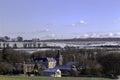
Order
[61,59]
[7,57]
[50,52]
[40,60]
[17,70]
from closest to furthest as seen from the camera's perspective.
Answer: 1. [17,70]
2. [7,57]
3. [40,60]
4. [61,59]
5. [50,52]

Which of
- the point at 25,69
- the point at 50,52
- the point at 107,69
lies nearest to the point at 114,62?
the point at 107,69

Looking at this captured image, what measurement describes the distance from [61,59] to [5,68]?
2602cm

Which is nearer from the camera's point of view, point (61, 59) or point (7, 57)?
point (7, 57)

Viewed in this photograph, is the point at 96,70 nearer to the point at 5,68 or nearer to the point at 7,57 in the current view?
the point at 5,68

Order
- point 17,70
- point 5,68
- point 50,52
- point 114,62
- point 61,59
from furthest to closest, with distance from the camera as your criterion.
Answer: point 50,52 < point 61,59 < point 114,62 < point 17,70 < point 5,68

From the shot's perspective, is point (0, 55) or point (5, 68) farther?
point (0, 55)

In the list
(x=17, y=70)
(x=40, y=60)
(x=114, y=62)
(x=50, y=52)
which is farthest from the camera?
(x=50, y=52)

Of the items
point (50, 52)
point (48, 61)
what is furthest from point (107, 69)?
point (50, 52)

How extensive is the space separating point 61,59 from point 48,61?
5.98m

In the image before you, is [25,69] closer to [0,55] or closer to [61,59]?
[0,55]

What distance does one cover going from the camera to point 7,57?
198 ft

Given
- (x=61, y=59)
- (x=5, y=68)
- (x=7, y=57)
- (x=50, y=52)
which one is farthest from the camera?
(x=50, y=52)

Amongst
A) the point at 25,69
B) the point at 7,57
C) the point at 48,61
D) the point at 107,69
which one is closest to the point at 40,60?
the point at 48,61

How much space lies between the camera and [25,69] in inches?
1980
